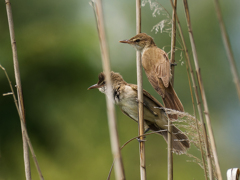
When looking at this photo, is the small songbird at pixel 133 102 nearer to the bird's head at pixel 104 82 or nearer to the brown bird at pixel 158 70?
the bird's head at pixel 104 82

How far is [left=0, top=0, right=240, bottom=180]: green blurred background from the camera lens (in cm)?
620

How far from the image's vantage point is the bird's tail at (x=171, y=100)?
1891 mm

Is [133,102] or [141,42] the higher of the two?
[141,42]

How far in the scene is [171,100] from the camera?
192 cm

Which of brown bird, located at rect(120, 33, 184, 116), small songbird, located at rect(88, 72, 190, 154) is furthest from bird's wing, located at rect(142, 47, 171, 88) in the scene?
small songbird, located at rect(88, 72, 190, 154)

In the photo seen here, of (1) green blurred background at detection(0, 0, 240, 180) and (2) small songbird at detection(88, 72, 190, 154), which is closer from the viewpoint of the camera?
(2) small songbird at detection(88, 72, 190, 154)

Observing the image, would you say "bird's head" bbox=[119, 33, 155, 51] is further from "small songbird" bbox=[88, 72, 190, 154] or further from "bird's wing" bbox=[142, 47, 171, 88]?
"small songbird" bbox=[88, 72, 190, 154]

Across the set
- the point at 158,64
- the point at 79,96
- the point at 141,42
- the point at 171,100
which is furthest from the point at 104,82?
the point at 79,96

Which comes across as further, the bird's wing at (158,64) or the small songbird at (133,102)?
the small songbird at (133,102)

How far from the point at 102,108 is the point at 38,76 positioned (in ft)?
5.07

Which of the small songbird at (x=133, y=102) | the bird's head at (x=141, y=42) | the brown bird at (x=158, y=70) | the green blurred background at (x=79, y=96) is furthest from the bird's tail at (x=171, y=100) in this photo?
the green blurred background at (x=79, y=96)

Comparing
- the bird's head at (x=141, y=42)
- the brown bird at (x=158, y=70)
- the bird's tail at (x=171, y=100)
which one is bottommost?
the bird's tail at (x=171, y=100)

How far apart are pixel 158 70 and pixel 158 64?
67 millimetres

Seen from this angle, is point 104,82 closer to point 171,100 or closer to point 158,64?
point 158,64
